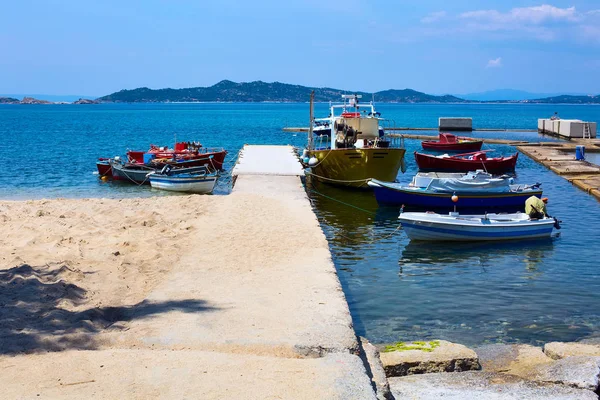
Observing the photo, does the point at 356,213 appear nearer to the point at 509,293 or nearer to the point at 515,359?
the point at 509,293

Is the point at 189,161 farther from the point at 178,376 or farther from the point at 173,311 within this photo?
the point at 178,376

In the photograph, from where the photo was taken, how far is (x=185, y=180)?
85.7 feet

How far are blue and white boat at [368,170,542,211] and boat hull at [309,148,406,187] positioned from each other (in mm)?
3681

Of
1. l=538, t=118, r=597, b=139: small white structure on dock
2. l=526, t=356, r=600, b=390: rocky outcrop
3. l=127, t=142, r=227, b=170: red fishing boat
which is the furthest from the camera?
l=538, t=118, r=597, b=139: small white structure on dock

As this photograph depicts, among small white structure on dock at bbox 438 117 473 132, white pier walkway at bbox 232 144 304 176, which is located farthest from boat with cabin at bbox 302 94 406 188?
small white structure on dock at bbox 438 117 473 132

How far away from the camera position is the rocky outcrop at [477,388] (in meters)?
6.80

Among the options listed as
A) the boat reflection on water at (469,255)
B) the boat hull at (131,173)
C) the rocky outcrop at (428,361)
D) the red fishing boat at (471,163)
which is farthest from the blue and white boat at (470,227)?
the boat hull at (131,173)

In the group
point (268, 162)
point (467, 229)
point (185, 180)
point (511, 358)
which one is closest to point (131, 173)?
point (185, 180)

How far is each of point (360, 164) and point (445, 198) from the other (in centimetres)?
554

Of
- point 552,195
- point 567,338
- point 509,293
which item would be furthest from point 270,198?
point 552,195

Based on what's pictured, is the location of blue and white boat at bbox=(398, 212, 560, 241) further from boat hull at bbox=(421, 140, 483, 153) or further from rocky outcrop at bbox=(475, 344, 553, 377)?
boat hull at bbox=(421, 140, 483, 153)

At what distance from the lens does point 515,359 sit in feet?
28.8

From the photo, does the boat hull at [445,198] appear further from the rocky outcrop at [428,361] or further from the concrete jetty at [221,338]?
the rocky outcrop at [428,361]

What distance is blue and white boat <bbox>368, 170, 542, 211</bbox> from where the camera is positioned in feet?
69.6
